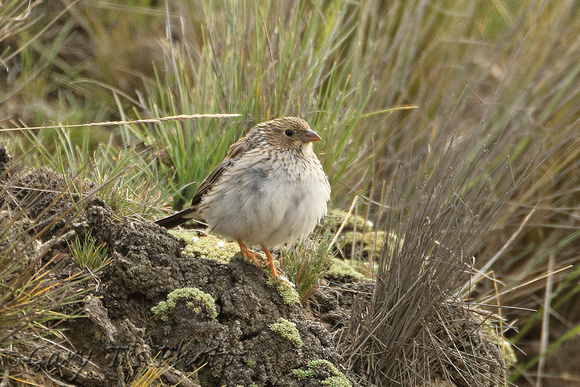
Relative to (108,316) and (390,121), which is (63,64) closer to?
(390,121)

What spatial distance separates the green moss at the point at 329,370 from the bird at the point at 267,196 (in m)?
0.62

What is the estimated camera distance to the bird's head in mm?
3979

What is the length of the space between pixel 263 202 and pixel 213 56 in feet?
6.45

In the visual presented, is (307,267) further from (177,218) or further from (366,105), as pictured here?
(366,105)

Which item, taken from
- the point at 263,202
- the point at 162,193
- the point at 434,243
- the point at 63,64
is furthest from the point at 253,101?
the point at 63,64

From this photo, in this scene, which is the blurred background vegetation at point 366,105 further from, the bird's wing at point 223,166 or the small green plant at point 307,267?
the small green plant at point 307,267

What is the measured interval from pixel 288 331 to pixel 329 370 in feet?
Result: 0.90

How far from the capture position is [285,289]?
3553 mm

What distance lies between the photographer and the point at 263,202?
3627 mm

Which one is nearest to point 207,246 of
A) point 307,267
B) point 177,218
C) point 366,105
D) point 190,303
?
point 177,218

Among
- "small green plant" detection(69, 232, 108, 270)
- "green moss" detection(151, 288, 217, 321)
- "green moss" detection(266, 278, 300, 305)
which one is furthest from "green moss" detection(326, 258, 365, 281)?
"small green plant" detection(69, 232, 108, 270)

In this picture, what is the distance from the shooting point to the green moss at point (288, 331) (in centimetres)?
321

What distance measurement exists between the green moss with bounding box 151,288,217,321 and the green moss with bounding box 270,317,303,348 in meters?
0.32

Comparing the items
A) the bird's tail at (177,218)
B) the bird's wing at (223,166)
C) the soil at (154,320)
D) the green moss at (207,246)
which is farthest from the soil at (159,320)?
the bird's wing at (223,166)
